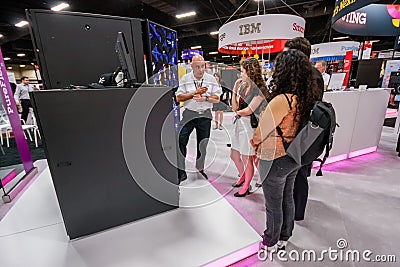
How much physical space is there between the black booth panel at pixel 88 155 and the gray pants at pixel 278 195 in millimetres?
843

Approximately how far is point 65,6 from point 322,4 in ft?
28.6

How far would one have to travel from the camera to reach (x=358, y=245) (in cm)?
168

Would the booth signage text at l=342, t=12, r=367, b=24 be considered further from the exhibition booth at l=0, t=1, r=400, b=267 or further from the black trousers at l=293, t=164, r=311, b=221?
the exhibition booth at l=0, t=1, r=400, b=267

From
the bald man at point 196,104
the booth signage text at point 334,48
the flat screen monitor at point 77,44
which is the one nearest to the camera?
the flat screen monitor at point 77,44

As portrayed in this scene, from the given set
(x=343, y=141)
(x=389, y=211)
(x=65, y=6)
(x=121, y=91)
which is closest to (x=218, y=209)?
(x=121, y=91)

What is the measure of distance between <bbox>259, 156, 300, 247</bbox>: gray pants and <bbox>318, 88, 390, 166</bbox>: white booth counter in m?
1.91

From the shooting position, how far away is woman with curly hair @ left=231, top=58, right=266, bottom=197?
6.20 feet

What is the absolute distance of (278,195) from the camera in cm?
140

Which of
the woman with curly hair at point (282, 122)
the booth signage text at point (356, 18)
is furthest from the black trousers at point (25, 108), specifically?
the booth signage text at point (356, 18)

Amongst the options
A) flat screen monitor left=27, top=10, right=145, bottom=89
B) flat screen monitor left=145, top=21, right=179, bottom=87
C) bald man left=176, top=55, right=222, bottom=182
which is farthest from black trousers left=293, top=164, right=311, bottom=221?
flat screen monitor left=27, top=10, right=145, bottom=89

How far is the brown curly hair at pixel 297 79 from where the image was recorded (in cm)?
119

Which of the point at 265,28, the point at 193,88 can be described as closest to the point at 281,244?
the point at 193,88

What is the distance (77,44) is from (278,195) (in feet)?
5.72

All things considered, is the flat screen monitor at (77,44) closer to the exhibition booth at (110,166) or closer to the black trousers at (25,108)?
the exhibition booth at (110,166)
